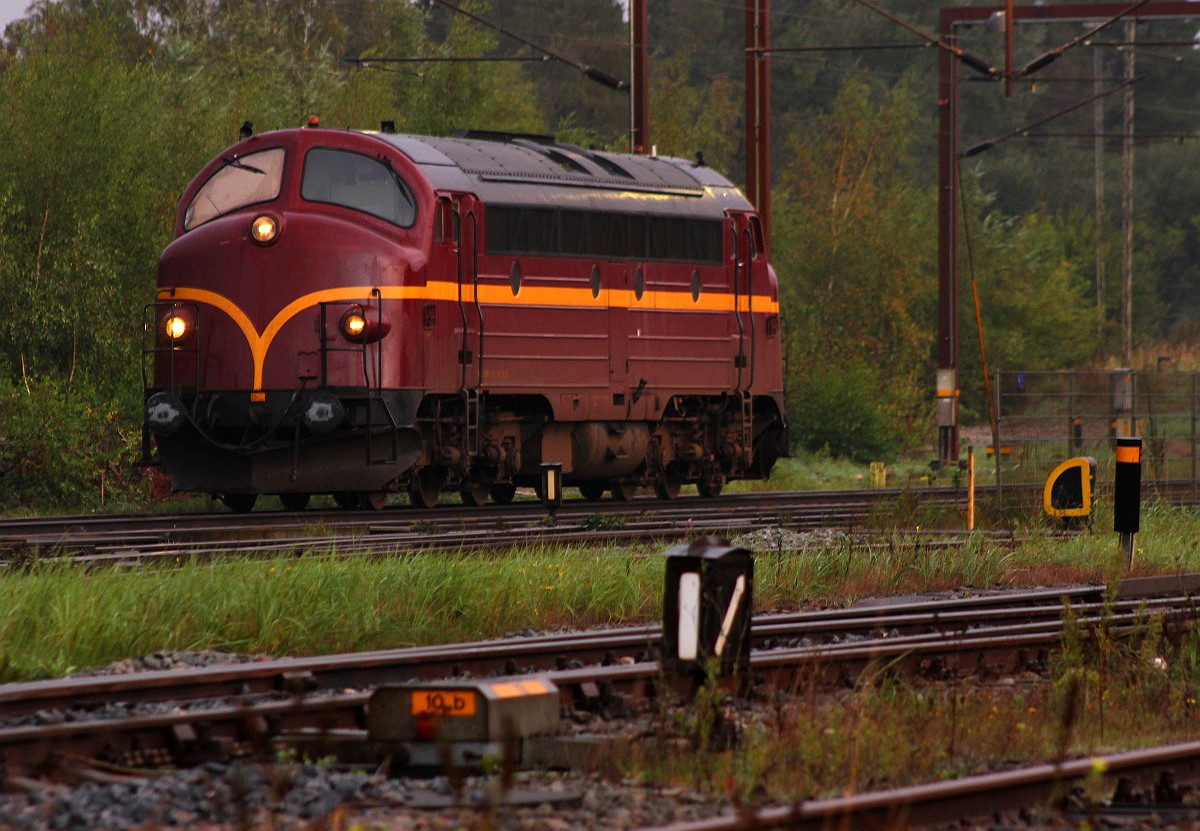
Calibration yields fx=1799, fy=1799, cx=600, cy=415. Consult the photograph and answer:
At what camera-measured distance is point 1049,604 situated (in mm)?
11977

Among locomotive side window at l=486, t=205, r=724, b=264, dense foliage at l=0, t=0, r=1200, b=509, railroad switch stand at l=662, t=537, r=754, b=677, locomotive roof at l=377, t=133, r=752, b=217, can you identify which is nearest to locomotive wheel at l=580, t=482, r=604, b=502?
locomotive side window at l=486, t=205, r=724, b=264

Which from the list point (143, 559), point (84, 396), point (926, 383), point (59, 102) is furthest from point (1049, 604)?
point (926, 383)

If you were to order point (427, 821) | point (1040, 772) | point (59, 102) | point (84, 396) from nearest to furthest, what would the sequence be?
point (427, 821) < point (1040, 772) < point (84, 396) < point (59, 102)

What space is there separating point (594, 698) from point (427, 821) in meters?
2.05

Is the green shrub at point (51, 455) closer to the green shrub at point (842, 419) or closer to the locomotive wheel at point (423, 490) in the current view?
the locomotive wheel at point (423, 490)

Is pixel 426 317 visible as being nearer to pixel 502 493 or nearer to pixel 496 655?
pixel 502 493

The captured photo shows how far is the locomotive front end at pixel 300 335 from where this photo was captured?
16359 millimetres

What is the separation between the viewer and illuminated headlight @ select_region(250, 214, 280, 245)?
16672 mm

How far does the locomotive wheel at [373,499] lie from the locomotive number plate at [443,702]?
452 inches

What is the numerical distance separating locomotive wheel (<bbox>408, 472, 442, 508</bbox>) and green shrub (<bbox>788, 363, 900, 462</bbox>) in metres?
16.1

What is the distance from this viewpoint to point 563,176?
18.5 m

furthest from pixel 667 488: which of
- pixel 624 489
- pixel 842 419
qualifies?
pixel 842 419

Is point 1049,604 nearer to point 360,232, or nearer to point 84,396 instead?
point 360,232

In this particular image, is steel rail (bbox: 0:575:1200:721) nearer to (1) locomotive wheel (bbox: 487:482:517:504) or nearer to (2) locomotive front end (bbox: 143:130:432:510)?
(2) locomotive front end (bbox: 143:130:432:510)
